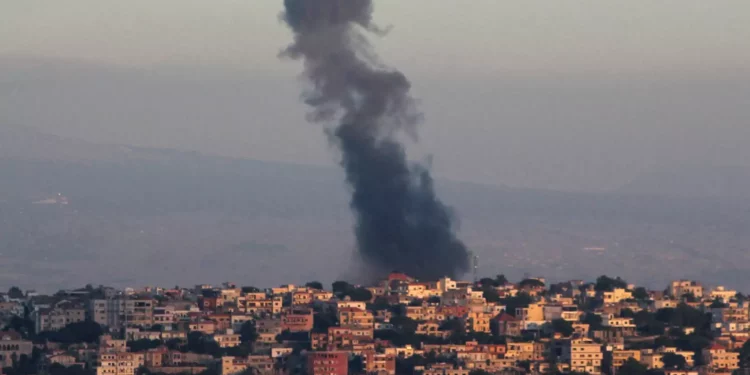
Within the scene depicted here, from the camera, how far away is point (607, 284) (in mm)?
117688

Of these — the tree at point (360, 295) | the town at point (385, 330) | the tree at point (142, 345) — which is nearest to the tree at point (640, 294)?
the town at point (385, 330)

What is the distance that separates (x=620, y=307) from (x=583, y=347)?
1260 centimetres

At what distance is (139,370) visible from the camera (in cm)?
9612

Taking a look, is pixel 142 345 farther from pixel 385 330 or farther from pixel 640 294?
pixel 640 294

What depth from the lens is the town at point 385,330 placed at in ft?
318

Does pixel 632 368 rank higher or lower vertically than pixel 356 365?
lower

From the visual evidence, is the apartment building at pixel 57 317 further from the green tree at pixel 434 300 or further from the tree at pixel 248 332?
the green tree at pixel 434 300

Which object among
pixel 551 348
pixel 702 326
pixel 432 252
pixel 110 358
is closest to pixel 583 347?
pixel 551 348

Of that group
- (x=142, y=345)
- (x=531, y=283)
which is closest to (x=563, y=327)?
(x=142, y=345)

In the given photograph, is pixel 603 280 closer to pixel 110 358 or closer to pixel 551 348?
pixel 551 348

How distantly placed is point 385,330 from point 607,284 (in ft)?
51.9

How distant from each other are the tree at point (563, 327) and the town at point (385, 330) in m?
0.10

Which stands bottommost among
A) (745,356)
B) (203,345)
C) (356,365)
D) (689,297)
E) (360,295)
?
(356,365)

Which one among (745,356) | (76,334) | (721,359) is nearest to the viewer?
(721,359)
